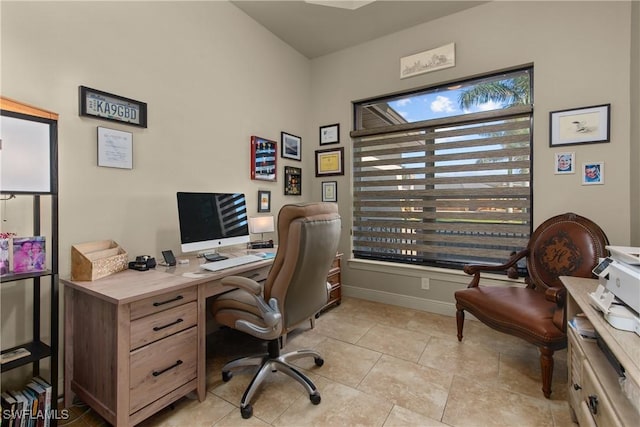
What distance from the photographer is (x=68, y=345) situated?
1636mm

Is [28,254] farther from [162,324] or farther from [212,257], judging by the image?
[212,257]

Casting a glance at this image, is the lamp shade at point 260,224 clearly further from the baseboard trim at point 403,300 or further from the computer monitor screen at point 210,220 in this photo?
the baseboard trim at point 403,300

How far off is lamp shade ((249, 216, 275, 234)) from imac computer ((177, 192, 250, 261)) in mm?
292

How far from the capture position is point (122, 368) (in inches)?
52.4

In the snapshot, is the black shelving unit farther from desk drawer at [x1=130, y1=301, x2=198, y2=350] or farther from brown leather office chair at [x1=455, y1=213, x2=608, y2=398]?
brown leather office chair at [x1=455, y1=213, x2=608, y2=398]

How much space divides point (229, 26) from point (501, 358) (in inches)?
141

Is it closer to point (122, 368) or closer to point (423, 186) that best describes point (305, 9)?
point (423, 186)

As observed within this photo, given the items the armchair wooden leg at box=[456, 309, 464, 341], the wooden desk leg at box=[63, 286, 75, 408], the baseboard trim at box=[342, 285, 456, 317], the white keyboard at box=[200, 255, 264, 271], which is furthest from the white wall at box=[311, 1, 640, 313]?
the wooden desk leg at box=[63, 286, 75, 408]

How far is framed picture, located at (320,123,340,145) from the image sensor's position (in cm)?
353

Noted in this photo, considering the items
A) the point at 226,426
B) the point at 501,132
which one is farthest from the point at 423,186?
the point at 226,426

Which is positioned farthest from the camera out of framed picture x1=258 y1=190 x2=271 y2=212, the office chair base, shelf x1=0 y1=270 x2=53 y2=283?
framed picture x1=258 y1=190 x2=271 y2=212

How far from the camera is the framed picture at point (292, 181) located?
134 inches

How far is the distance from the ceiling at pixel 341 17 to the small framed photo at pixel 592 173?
1743mm

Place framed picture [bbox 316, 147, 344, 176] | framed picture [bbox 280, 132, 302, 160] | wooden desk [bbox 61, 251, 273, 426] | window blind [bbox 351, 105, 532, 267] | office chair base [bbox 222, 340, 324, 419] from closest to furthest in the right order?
wooden desk [bbox 61, 251, 273, 426] < office chair base [bbox 222, 340, 324, 419] < window blind [bbox 351, 105, 532, 267] < framed picture [bbox 280, 132, 302, 160] < framed picture [bbox 316, 147, 344, 176]
